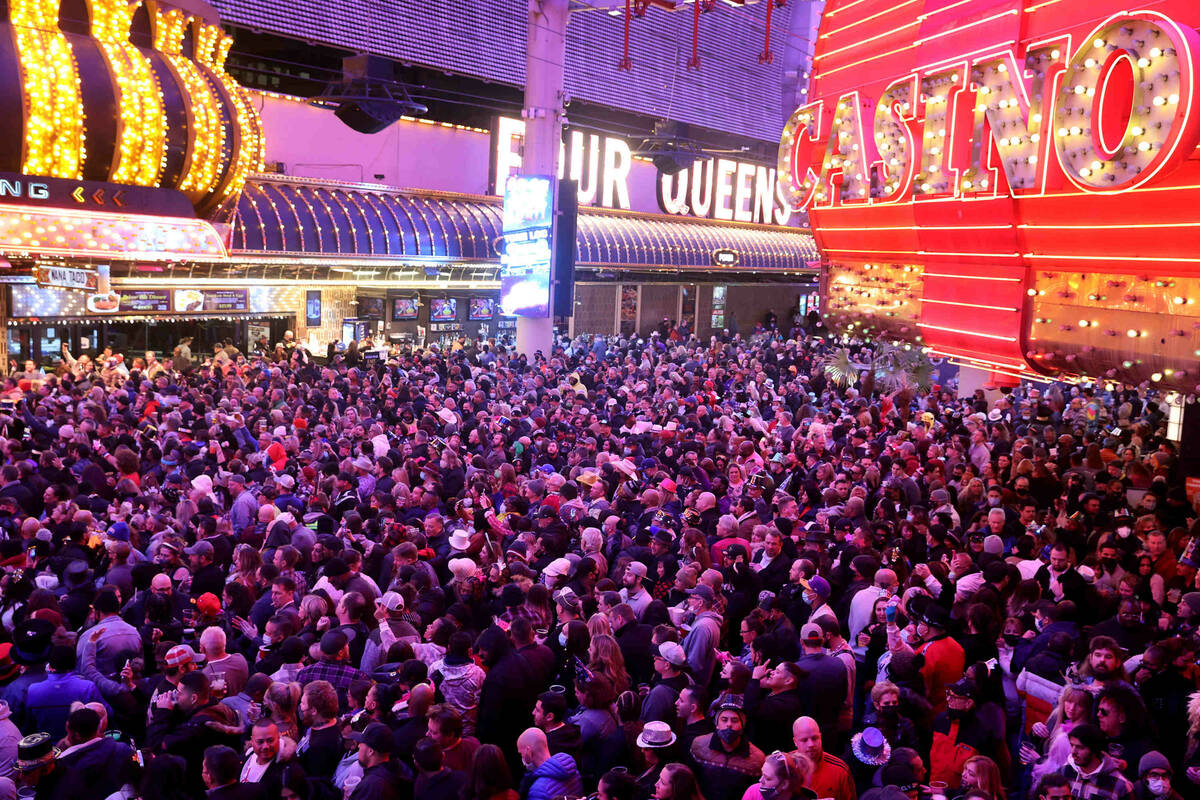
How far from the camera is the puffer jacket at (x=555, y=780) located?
463 cm

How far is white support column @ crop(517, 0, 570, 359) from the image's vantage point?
22.5 m

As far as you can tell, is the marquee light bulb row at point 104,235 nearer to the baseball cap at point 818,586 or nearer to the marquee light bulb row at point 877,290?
the marquee light bulb row at point 877,290

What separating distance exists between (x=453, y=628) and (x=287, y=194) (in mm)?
18601

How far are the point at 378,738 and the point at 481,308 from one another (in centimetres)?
2430

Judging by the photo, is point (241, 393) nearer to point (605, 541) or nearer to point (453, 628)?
point (605, 541)

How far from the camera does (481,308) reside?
93.3 feet

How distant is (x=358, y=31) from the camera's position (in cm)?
2438

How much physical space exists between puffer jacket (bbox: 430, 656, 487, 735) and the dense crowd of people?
1 centimetres

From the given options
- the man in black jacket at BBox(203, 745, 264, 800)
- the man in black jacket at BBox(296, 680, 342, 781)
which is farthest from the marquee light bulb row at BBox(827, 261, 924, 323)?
the man in black jacket at BBox(203, 745, 264, 800)

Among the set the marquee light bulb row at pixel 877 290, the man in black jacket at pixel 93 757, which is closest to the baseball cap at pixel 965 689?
the man in black jacket at pixel 93 757

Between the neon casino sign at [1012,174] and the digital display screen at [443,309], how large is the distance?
49.2ft

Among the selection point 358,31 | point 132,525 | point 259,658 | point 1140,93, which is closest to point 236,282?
point 358,31

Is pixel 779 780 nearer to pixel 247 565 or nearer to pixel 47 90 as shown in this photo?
pixel 247 565

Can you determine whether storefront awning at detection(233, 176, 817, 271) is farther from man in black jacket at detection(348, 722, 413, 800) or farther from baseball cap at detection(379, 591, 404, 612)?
man in black jacket at detection(348, 722, 413, 800)
